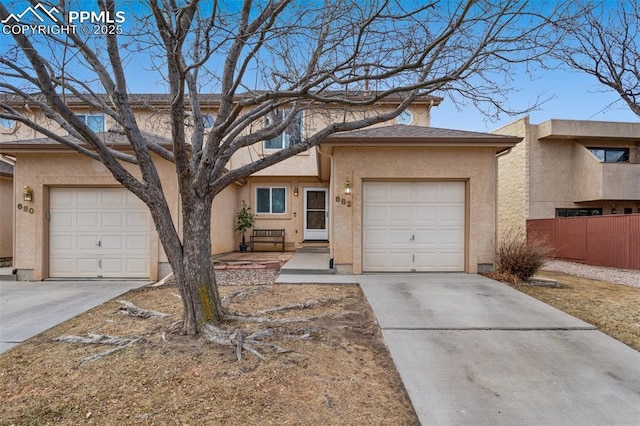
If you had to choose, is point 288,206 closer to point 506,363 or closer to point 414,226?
point 414,226

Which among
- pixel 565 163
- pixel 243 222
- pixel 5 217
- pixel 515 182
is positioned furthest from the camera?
pixel 515 182

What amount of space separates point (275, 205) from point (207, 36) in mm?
10732

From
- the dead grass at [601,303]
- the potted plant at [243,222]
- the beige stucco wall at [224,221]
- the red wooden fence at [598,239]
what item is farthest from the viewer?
the potted plant at [243,222]

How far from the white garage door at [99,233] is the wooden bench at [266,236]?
5.87 metres

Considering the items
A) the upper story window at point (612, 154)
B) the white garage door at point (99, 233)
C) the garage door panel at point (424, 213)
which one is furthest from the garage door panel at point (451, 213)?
the upper story window at point (612, 154)

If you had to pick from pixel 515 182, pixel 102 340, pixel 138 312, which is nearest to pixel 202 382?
pixel 102 340

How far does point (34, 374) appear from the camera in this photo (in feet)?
11.5

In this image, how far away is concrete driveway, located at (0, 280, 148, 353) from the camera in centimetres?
486

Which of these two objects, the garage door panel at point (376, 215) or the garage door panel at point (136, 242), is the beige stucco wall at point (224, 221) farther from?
the garage door panel at point (376, 215)

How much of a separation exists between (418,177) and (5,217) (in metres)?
13.5

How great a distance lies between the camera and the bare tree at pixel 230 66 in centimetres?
404

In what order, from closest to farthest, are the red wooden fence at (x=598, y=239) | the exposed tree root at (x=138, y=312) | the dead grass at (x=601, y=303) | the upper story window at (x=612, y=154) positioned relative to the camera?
the dead grass at (x=601, y=303)
the exposed tree root at (x=138, y=312)
the red wooden fence at (x=598, y=239)
the upper story window at (x=612, y=154)

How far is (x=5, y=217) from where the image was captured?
11.0m

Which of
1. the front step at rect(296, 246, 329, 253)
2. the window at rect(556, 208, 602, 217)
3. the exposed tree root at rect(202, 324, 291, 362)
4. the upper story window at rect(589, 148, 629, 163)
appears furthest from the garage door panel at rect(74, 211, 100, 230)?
the upper story window at rect(589, 148, 629, 163)
